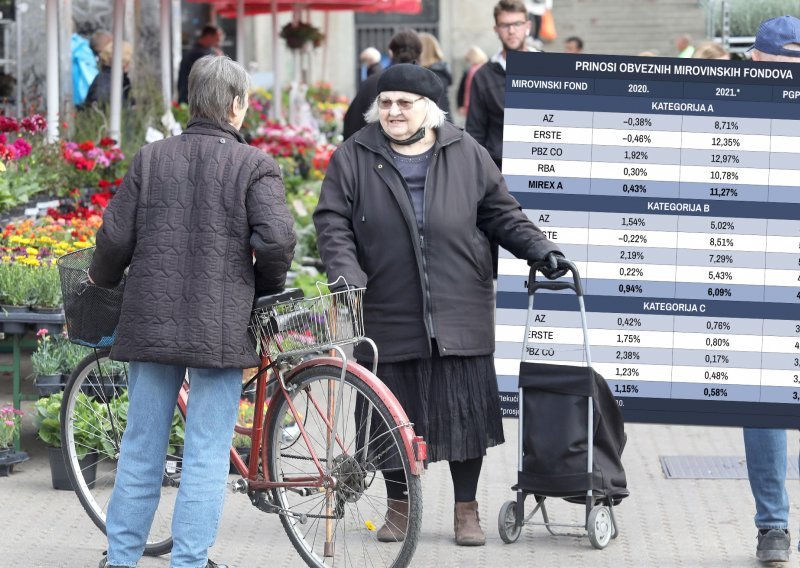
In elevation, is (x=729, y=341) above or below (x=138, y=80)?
below

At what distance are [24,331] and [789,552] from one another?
3.30 m

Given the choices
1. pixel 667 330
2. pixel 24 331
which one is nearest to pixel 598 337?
pixel 667 330

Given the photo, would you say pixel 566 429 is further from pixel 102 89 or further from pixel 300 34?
pixel 300 34

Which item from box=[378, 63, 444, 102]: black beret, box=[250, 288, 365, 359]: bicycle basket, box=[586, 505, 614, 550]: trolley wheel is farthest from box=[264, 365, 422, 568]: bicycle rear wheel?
box=[378, 63, 444, 102]: black beret

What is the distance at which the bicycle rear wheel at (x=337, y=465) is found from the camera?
4746 mm

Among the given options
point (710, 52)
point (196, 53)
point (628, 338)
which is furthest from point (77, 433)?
point (196, 53)

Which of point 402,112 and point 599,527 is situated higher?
point 402,112

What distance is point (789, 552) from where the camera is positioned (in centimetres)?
541

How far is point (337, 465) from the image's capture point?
16.0ft

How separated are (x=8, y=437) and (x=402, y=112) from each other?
242 centimetres

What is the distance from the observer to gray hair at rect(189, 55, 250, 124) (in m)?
4.62

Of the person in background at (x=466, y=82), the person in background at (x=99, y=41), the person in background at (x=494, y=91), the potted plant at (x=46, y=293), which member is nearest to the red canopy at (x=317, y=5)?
the person in background at (x=466, y=82)

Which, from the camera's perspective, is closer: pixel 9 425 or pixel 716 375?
pixel 716 375

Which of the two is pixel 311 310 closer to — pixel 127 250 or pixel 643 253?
pixel 127 250
